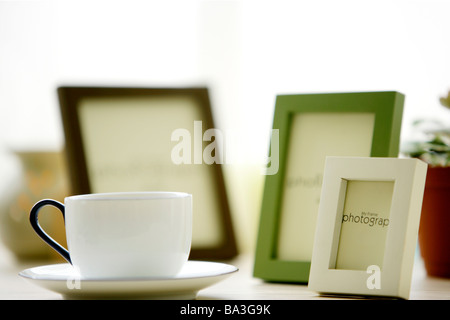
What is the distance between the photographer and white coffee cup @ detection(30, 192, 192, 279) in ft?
1.93

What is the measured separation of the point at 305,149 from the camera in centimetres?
83

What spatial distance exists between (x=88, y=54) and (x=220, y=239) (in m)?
0.55

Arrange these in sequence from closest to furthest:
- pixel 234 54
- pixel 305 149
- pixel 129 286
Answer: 1. pixel 129 286
2. pixel 305 149
3. pixel 234 54

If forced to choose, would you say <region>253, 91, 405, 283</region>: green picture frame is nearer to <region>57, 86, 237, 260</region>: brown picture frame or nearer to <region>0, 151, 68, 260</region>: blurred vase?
<region>57, 86, 237, 260</region>: brown picture frame

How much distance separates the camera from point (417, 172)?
2.07 feet

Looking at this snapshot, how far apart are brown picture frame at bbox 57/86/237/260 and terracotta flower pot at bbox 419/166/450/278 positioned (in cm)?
34

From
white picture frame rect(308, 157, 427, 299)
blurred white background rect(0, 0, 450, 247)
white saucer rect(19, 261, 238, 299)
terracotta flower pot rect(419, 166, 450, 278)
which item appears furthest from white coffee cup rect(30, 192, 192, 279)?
blurred white background rect(0, 0, 450, 247)

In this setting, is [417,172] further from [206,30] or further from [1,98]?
[1,98]

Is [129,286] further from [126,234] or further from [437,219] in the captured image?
[437,219]

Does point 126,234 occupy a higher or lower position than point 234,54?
lower

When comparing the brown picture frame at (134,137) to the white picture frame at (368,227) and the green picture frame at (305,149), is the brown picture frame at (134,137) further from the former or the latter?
the white picture frame at (368,227)

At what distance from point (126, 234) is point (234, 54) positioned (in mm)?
813

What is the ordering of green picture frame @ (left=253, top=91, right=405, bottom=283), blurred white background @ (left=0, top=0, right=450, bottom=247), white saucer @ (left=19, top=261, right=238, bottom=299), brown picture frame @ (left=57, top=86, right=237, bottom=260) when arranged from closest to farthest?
white saucer @ (left=19, top=261, right=238, bottom=299), green picture frame @ (left=253, top=91, right=405, bottom=283), brown picture frame @ (left=57, top=86, right=237, bottom=260), blurred white background @ (left=0, top=0, right=450, bottom=247)

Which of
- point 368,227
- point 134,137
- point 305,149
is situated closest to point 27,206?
point 134,137
